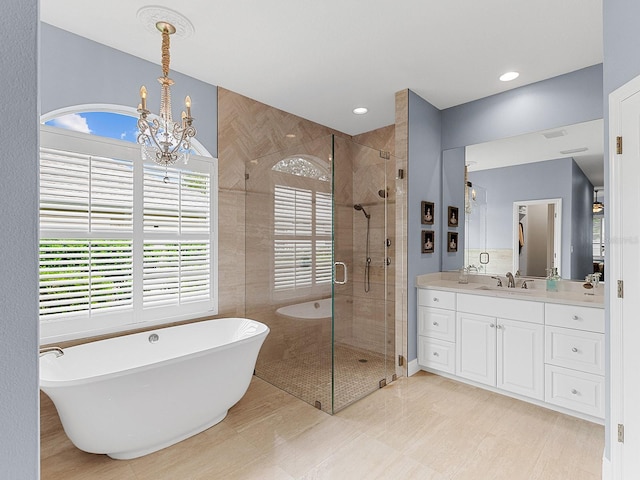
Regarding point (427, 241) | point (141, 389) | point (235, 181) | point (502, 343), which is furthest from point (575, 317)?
point (235, 181)

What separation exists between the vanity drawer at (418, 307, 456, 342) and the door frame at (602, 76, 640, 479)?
1.42m

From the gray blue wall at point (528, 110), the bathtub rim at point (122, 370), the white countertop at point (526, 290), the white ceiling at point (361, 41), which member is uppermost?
the white ceiling at point (361, 41)

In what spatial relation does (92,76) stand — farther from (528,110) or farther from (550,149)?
(550,149)

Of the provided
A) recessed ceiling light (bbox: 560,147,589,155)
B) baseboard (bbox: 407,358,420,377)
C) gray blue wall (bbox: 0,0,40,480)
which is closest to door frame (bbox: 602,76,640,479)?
recessed ceiling light (bbox: 560,147,589,155)

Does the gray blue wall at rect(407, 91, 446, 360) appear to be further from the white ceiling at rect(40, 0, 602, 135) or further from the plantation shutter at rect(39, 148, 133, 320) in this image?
the plantation shutter at rect(39, 148, 133, 320)

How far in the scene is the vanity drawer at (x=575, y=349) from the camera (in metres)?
2.39

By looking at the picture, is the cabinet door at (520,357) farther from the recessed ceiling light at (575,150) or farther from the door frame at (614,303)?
the recessed ceiling light at (575,150)

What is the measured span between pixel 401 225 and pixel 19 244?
9.70 feet

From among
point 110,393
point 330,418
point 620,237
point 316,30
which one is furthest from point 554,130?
point 110,393

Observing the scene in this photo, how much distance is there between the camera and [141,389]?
1.96m

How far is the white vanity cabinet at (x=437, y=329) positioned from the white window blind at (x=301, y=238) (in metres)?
1.13

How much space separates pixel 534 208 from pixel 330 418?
2.64 meters

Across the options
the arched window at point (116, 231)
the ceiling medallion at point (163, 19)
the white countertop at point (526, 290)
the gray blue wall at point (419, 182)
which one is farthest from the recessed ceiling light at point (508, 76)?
the arched window at point (116, 231)

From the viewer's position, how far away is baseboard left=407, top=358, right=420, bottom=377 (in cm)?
330
